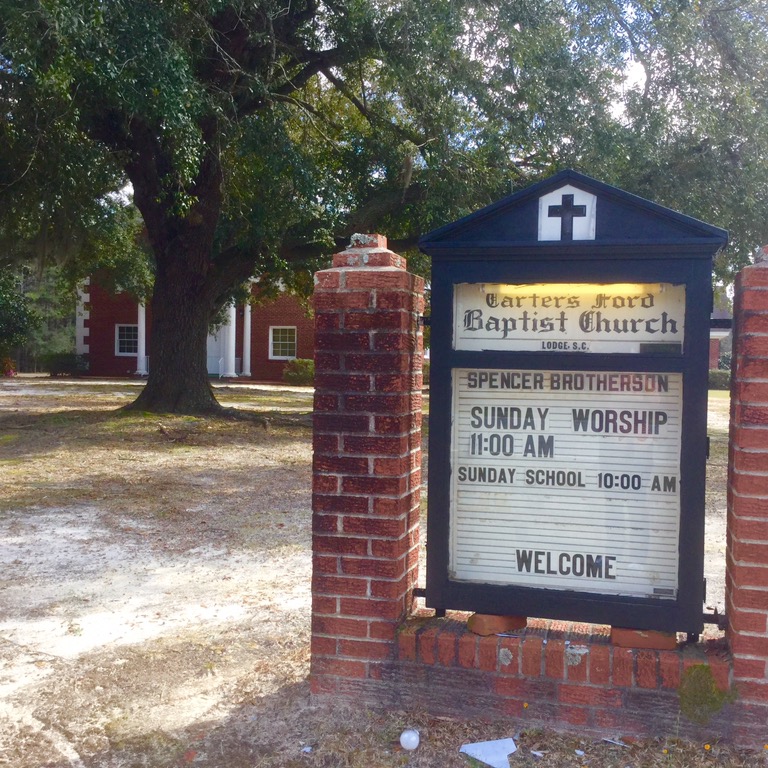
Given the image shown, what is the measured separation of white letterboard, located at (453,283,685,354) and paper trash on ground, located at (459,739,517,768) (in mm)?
1438

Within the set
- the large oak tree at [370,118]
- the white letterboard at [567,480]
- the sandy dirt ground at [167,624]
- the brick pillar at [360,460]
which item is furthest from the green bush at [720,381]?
the brick pillar at [360,460]

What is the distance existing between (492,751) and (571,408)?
4.15 ft

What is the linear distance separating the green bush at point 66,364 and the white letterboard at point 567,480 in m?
36.2

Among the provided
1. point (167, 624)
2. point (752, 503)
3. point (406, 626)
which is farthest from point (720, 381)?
point (406, 626)

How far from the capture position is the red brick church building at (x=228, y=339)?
3522cm

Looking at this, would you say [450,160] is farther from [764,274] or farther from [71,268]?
[71,268]

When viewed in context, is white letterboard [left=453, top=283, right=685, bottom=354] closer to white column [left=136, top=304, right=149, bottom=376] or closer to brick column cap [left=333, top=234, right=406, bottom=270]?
brick column cap [left=333, top=234, right=406, bottom=270]

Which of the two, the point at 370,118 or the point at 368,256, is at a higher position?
the point at 370,118

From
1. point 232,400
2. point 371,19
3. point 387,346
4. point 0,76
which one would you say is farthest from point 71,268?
point 387,346

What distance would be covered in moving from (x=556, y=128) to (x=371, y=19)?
2.91 metres

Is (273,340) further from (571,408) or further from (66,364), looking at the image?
(571,408)

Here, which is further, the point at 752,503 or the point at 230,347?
the point at 230,347

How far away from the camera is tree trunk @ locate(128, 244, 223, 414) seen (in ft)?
49.8

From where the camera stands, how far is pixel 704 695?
292 centimetres
